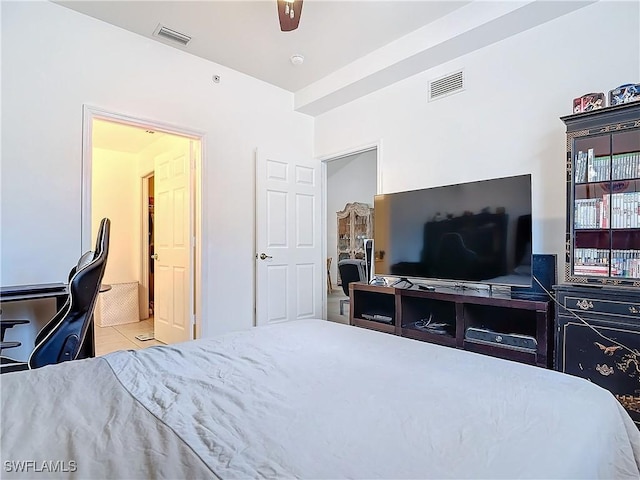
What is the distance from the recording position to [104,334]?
4.59 m

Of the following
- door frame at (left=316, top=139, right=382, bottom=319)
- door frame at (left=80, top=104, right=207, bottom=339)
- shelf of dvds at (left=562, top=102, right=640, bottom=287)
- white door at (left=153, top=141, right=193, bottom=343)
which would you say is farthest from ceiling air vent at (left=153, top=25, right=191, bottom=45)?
shelf of dvds at (left=562, top=102, right=640, bottom=287)

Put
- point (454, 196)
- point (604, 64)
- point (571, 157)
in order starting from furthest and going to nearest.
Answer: point (454, 196), point (604, 64), point (571, 157)

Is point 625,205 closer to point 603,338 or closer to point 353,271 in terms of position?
point 603,338

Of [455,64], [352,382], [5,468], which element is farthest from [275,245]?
[5,468]

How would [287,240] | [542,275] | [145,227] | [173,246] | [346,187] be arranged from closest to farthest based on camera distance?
[542,275]
[173,246]
[287,240]
[145,227]
[346,187]

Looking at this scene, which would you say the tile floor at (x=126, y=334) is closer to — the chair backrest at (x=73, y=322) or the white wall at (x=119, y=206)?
the white wall at (x=119, y=206)

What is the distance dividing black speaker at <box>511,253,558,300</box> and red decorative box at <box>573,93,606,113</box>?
0.99 m

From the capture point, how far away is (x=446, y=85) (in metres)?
3.29

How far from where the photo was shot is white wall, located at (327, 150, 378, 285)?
745 cm

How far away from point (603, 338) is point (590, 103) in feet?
4.58

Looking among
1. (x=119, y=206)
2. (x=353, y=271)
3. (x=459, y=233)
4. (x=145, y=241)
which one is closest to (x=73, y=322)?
(x=459, y=233)

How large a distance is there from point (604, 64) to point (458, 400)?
8.79 feet

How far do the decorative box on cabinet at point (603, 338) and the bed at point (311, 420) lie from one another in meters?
1.22

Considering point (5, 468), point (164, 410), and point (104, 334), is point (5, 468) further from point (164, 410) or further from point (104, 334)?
point (104, 334)
